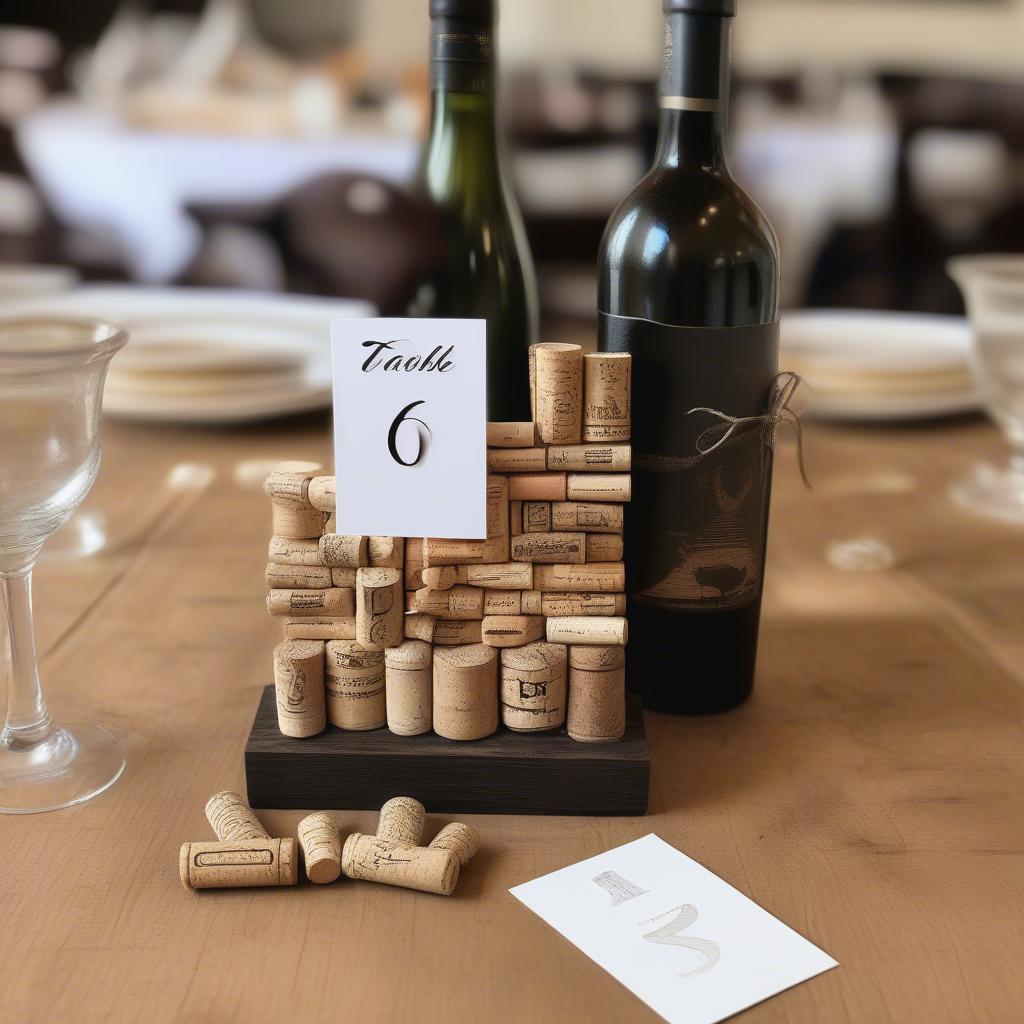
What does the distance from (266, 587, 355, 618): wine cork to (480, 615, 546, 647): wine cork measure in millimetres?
82

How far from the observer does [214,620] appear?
0.97 meters

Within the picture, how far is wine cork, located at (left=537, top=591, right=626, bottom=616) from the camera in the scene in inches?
27.5

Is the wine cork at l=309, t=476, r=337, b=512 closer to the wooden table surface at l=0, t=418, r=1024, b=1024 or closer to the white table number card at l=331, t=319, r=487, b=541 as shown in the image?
the white table number card at l=331, t=319, r=487, b=541

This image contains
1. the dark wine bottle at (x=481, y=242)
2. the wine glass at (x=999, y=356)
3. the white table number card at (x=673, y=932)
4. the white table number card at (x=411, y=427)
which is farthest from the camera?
the wine glass at (x=999, y=356)

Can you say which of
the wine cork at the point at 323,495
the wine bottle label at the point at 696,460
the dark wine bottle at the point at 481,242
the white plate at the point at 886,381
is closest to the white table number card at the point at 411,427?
the wine cork at the point at 323,495

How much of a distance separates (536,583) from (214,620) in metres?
0.37

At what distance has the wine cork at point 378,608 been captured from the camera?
0.68 m

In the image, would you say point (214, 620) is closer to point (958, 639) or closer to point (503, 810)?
point (503, 810)

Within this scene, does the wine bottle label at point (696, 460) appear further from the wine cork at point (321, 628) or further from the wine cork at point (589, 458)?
the wine cork at point (321, 628)

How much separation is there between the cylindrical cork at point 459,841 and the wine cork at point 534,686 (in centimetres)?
8

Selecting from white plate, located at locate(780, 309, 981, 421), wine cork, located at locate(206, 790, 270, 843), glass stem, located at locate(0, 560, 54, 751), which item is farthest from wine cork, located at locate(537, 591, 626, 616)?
white plate, located at locate(780, 309, 981, 421)

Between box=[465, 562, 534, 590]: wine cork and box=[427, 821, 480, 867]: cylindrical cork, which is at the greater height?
box=[465, 562, 534, 590]: wine cork

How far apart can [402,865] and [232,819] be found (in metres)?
0.11

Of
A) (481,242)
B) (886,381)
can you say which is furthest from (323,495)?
(886,381)
